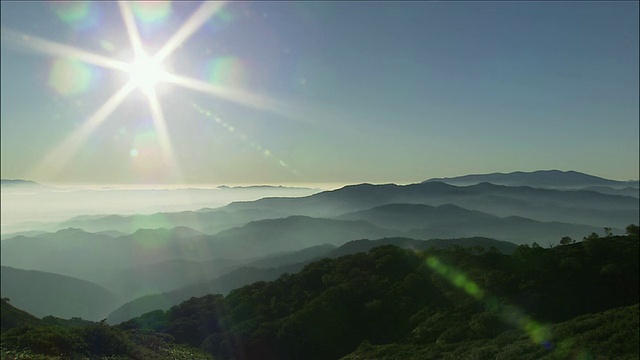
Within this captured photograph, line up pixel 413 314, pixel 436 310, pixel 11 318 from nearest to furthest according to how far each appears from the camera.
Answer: pixel 436 310 < pixel 413 314 < pixel 11 318

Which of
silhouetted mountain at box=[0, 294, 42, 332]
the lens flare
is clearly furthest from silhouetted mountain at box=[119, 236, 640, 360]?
silhouetted mountain at box=[0, 294, 42, 332]

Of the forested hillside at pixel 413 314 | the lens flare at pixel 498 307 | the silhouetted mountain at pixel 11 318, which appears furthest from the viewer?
the silhouetted mountain at pixel 11 318

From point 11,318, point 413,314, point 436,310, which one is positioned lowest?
point 413,314

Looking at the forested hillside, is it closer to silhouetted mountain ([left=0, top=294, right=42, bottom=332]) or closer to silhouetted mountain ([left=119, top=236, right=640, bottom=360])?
silhouetted mountain ([left=119, top=236, right=640, bottom=360])

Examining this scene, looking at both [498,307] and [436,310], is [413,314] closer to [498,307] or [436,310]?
[436,310]

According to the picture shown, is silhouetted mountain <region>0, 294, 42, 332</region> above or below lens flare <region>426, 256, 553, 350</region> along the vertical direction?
above

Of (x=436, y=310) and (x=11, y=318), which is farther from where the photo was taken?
(x=11, y=318)

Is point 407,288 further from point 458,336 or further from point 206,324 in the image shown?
point 206,324

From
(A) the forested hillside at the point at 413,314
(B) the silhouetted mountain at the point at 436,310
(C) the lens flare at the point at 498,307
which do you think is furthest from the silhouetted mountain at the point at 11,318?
(C) the lens flare at the point at 498,307

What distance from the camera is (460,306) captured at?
138 ft

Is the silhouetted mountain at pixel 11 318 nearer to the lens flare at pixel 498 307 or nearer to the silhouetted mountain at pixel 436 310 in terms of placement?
the silhouetted mountain at pixel 436 310

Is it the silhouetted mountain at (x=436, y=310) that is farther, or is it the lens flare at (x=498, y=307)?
the silhouetted mountain at (x=436, y=310)

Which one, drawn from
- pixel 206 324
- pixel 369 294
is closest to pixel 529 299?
pixel 369 294

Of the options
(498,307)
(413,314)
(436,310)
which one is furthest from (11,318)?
(498,307)
